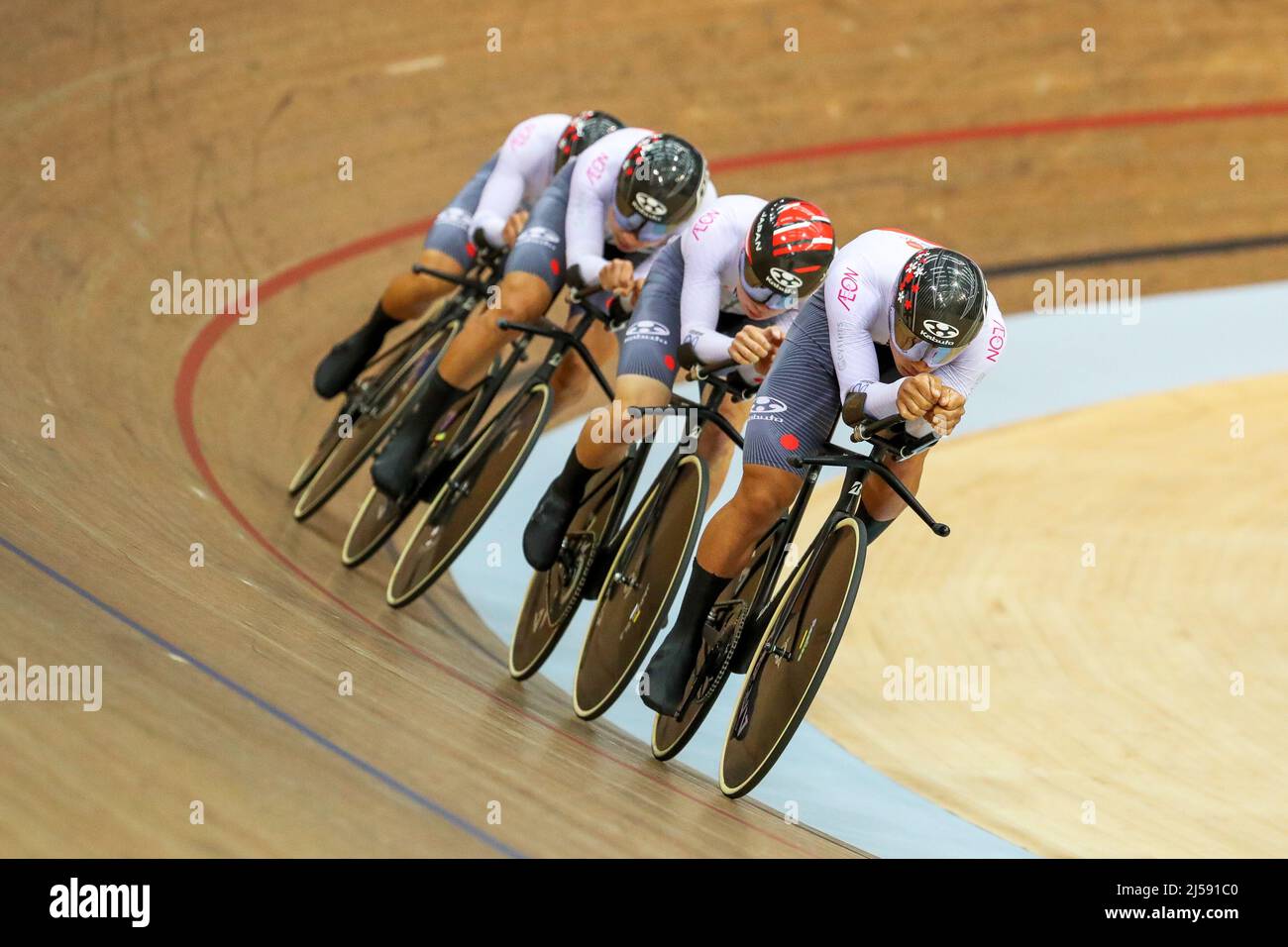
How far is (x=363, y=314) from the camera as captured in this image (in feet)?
21.7

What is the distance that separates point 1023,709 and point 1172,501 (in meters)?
1.66

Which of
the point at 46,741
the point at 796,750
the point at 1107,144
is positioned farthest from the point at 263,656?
the point at 1107,144

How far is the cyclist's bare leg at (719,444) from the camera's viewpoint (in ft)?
13.4

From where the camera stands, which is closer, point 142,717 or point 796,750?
point 142,717

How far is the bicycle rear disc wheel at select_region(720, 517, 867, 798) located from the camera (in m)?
3.18

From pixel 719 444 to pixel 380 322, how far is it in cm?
161

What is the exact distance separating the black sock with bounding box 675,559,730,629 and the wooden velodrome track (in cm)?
36

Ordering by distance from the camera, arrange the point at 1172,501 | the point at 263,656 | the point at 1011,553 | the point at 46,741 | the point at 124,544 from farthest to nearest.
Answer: the point at 1172,501 < the point at 1011,553 < the point at 124,544 < the point at 263,656 < the point at 46,741

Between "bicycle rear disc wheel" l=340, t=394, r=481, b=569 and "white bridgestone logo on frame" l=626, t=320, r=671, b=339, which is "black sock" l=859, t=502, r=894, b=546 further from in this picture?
"bicycle rear disc wheel" l=340, t=394, r=481, b=569

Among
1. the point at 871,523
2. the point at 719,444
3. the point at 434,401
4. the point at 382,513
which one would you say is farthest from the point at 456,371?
the point at 871,523

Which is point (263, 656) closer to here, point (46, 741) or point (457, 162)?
point (46, 741)

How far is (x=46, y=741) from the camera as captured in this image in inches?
94.0

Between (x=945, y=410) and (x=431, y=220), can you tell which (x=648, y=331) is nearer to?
(x=945, y=410)
